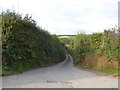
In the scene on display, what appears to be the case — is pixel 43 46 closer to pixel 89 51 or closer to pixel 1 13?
pixel 89 51

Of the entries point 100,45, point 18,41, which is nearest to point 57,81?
point 18,41

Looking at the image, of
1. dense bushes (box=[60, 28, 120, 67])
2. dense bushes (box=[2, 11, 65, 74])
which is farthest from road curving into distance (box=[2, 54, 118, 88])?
dense bushes (box=[60, 28, 120, 67])

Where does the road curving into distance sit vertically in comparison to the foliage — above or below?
below

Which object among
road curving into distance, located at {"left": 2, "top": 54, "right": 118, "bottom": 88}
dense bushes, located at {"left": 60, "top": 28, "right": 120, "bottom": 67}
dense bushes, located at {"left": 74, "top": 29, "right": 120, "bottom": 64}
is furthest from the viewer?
dense bushes, located at {"left": 74, "top": 29, "right": 120, "bottom": 64}

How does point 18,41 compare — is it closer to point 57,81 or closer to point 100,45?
point 57,81

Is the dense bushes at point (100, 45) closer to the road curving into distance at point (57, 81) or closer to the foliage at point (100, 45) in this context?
the foliage at point (100, 45)

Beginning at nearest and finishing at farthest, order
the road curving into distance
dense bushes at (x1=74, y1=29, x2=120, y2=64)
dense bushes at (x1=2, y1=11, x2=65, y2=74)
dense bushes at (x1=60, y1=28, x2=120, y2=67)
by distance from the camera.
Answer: the road curving into distance → dense bushes at (x1=2, y1=11, x2=65, y2=74) → dense bushes at (x1=60, y1=28, x2=120, y2=67) → dense bushes at (x1=74, y1=29, x2=120, y2=64)

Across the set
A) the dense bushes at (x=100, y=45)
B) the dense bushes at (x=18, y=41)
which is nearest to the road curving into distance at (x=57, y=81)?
the dense bushes at (x=18, y=41)

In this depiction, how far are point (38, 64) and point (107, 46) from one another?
→ 7.42 metres

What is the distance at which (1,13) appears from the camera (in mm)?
21875

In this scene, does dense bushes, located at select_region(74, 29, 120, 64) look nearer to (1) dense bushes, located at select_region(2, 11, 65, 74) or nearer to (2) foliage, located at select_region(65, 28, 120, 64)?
(2) foliage, located at select_region(65, 28, 120, 64)

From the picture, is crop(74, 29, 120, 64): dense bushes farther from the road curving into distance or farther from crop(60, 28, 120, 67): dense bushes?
the road curving into distance

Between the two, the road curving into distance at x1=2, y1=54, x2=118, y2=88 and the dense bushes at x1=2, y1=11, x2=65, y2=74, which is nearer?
the road curving into distance at x1=2, y1=54, x2=118, y2=88

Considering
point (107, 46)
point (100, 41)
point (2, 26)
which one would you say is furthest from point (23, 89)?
point (100, 41)
